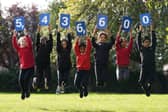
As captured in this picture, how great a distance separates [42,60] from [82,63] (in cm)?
157

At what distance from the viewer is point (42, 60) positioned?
19453 millimetres

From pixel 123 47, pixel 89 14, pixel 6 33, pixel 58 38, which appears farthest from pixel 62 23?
pixel 6 33

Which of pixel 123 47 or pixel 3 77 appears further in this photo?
pixel 3 77

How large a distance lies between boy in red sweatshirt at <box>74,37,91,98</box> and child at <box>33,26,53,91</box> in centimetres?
107

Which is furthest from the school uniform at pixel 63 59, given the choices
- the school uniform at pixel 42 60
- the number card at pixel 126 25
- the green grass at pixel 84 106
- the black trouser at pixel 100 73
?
the number card at pixel 126 25

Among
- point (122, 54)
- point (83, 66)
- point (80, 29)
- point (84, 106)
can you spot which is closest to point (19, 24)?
point (80, 29)

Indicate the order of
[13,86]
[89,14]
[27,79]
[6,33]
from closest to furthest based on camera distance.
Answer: [27,79] < [89,14] < [13,86] < [6,33]

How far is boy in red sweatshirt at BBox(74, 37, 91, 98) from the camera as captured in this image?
747 inches

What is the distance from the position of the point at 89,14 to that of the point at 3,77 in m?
10.8

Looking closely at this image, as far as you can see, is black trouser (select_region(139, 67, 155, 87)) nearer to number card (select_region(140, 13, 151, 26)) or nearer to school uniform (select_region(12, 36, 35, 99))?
number card (select_region(140, 13, 151, 26))

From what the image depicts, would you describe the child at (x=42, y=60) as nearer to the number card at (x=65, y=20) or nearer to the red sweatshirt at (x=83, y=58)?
the number card at (x=65, y=20)

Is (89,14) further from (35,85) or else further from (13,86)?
(35,85)

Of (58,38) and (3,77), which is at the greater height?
(58,38)

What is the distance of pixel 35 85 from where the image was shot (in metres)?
Result: 19.5
